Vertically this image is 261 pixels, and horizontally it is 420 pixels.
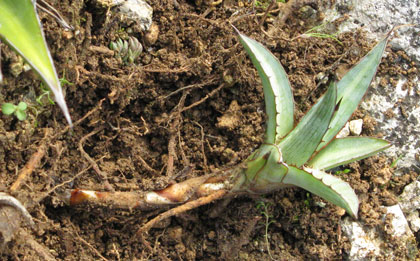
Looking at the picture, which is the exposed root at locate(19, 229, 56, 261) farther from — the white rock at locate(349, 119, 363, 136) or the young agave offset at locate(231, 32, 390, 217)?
the white rock at locate(349, 119, 363, 136)

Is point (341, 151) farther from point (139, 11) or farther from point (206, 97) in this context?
point (139, 11)

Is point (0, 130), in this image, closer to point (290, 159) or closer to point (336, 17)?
point (290, 159)

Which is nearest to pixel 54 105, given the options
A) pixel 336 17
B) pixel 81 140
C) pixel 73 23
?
pixel 81 140

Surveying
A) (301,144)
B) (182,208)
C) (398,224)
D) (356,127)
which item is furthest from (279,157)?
(398,224)

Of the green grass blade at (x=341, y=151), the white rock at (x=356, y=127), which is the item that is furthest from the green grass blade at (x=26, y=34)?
the white rock at (x=356, y=127)

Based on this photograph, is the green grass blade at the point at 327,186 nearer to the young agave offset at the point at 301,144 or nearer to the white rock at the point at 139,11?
the young agave offset at the point at 301,144

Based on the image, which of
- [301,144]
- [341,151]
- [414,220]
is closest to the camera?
[301,144]

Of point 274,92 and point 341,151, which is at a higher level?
point 274,92
